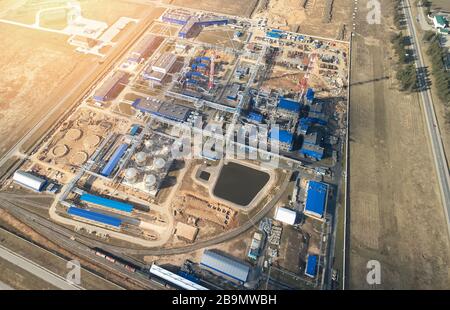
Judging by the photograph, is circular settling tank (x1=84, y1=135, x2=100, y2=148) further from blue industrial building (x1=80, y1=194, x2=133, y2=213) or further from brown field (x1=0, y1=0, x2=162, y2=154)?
brown field (x1=0, y1=0, x2=162, y2=154)

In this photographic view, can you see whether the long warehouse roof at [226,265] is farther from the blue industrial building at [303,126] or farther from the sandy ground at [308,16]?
the sandy ground at [308,16]

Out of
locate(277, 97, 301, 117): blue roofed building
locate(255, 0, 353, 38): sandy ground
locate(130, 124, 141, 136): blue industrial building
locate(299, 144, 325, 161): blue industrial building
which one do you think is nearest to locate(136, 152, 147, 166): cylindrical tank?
locate(130, 124, 141, 136): blue industrial building

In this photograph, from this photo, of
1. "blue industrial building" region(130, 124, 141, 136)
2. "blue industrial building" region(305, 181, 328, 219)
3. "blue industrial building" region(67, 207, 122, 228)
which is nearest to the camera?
"blue industrial building" region(67, 207, 122, 228)

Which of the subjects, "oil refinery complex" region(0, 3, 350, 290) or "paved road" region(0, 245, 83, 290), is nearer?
"paved road" region(0, 245, 83, 290)

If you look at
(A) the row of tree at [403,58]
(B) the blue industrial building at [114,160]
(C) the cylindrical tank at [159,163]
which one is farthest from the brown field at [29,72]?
(A) the row of tree at [403,58]

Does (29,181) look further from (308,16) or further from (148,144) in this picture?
(308,16)

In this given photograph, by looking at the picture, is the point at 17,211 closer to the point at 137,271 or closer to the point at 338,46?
the point at 137,271

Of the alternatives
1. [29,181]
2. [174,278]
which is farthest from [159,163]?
[29,181]
